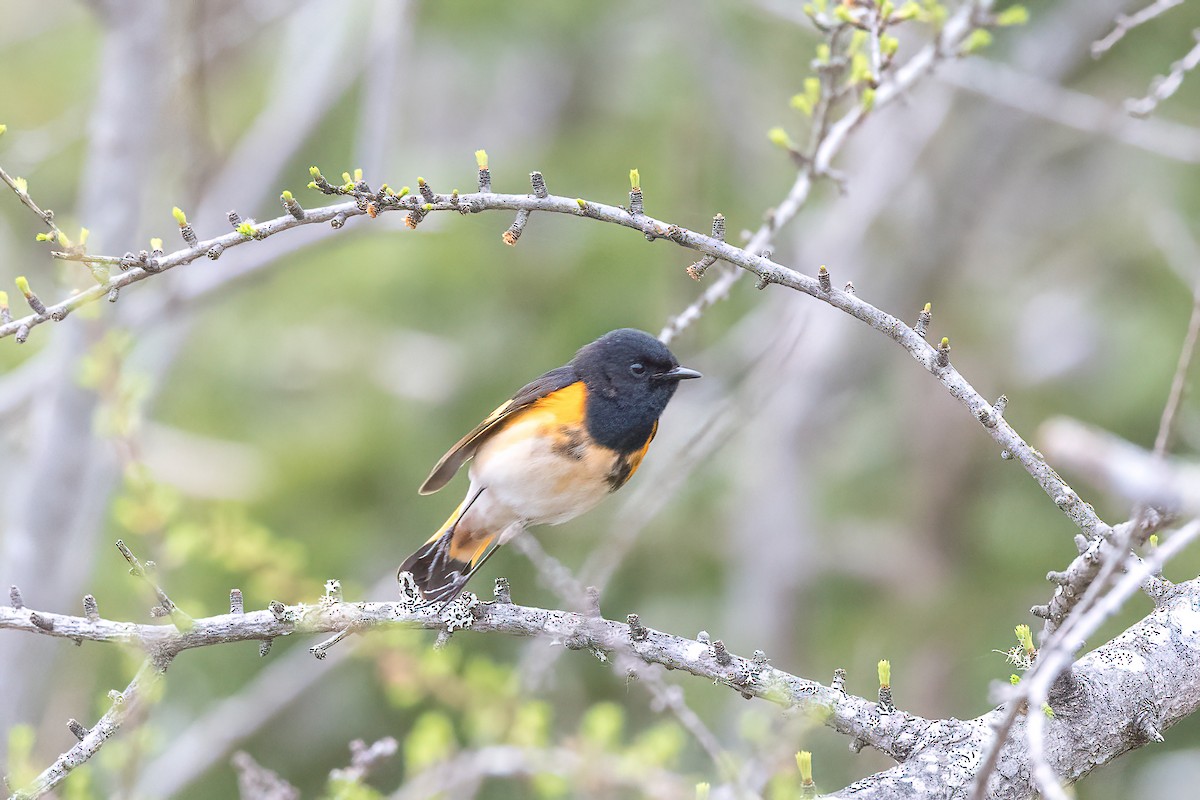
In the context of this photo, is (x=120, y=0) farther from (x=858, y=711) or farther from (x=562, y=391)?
(x=858, y=711)

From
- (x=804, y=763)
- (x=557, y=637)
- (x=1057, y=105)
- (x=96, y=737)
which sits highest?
(x=1057, y=105)

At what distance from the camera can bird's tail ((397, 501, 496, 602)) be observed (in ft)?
13.9

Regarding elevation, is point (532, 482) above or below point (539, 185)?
above

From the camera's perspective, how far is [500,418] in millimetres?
4555

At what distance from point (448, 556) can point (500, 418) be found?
53 cm

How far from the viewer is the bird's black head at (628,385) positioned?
14.2 ft

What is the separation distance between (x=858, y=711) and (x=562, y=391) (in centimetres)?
201

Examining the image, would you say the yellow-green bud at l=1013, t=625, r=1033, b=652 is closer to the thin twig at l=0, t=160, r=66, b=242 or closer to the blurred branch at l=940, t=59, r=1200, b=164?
the thin twig at l=0, t=160, r=66, b=242

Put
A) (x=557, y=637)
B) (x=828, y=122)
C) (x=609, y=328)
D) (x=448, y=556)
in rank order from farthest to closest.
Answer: (x=609, y=328), (x=448, y=556), (x=828, y=122), (x=557, y=637)

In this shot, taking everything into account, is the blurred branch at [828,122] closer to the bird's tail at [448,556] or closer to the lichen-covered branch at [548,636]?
the bird's tail at [448,556]

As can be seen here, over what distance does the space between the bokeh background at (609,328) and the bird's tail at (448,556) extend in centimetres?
138

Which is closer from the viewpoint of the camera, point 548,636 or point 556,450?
point 548,636

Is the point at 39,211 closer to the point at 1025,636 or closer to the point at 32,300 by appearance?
the point at 32,300

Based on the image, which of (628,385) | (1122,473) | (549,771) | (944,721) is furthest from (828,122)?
(1122,473)
